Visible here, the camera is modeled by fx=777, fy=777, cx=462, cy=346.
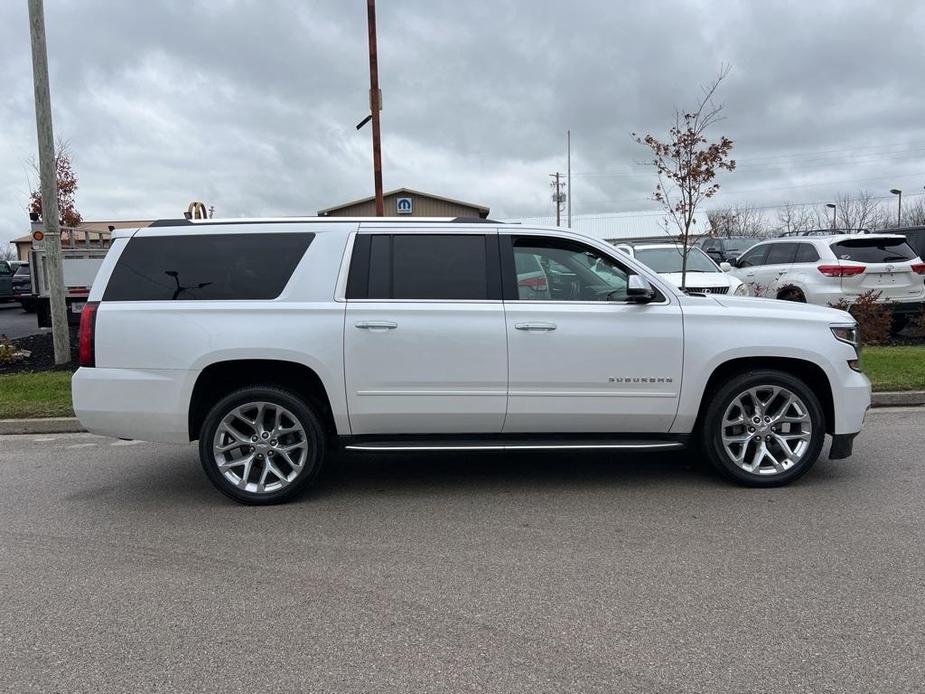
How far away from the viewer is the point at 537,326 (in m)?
5.21

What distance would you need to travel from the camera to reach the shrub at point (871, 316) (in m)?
11.6

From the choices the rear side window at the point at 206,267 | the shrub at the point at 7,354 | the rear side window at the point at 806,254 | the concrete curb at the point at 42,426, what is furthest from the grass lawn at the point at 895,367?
the shrub at the point at 7,354

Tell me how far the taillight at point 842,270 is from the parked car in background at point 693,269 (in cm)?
122

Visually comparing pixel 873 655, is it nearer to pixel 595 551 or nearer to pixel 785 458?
pixel 595 551

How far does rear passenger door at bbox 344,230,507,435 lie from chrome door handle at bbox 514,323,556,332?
0.12 metres

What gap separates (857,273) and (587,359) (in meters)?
8.55

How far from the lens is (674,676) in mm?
3008

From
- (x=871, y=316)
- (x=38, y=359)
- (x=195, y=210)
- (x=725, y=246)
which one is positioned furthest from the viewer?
(x=725, y=246)

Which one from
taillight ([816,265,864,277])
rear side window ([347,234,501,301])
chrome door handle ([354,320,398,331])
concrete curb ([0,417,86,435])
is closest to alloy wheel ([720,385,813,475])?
rear side window ([347,234,501,301])

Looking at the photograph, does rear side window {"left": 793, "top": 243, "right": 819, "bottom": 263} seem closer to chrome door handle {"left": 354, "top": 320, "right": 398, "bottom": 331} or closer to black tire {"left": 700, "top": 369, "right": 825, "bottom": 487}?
black tire {"left": 700, "top": 369, "right": 825, "bottom": 487}

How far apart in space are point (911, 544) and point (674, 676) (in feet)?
7.06

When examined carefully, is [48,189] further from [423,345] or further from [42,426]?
[423,345]

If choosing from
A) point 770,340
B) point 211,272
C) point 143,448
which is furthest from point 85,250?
point 770,340

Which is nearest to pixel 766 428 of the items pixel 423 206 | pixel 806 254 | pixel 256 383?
pixel 256 383
